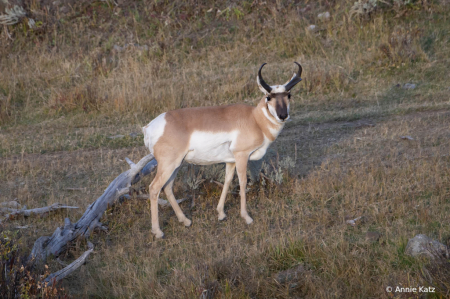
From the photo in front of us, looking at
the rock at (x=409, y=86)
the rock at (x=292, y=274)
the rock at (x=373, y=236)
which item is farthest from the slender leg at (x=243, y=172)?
the rock at (x=409, y=86)

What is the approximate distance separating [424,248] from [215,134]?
2.84m

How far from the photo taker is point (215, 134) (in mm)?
6387

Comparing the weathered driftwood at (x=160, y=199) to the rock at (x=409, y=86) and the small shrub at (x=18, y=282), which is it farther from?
the rock at (x=409, y=86)

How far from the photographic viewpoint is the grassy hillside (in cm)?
538

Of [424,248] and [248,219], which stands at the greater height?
[424,248]

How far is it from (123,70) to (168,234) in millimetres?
8017

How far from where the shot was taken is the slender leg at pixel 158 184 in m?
6.33

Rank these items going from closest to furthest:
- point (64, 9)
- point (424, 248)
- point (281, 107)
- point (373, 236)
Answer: point (424, 248)
point (373, 236)
point (281, 107)
point (64, 9)

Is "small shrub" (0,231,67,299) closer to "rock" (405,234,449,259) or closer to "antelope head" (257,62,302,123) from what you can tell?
"antelope head" (257,62,302,123)

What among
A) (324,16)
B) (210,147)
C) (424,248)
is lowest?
(424,248)

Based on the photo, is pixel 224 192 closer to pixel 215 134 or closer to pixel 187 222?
pixel 187 222

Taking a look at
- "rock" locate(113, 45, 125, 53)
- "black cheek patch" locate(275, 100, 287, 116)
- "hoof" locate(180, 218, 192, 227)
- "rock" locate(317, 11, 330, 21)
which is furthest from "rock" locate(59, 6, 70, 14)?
"black cheek patch" locate(275, 100, 287, 116)

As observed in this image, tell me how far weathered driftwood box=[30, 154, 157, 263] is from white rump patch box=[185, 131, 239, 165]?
106cm

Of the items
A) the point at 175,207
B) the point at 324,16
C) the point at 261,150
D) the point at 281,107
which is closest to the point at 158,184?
the point at 175,207
